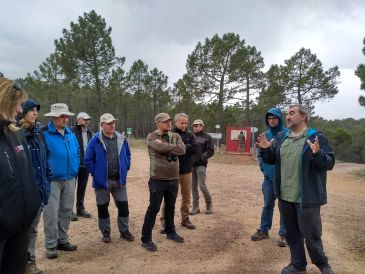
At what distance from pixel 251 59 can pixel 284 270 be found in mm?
23353

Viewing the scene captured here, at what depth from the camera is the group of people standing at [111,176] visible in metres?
2.16

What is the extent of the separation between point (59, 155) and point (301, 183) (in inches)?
116

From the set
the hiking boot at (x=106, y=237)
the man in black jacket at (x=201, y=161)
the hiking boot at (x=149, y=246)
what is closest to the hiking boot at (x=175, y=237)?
the hiking boot at (x=149, y=246)

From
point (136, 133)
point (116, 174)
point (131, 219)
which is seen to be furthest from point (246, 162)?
point (136, 133)

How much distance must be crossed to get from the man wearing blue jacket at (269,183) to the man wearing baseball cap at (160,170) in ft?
3.87

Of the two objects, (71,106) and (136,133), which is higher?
(71,106)

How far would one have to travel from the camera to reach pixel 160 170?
461 centimetres

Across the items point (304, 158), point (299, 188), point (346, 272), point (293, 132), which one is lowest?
point (346, 272)

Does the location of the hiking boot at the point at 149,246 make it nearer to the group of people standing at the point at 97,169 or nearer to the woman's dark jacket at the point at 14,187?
the group of people standing at the point at 97,169

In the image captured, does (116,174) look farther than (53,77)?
No

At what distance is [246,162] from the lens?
17828mm

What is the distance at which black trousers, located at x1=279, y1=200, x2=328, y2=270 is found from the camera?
140 inches

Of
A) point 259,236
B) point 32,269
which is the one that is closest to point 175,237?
point 259,236

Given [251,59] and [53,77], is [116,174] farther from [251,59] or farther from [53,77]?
[53,77]
